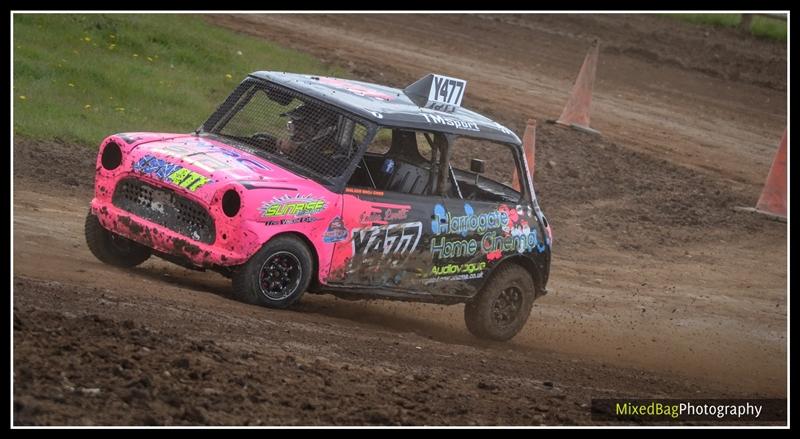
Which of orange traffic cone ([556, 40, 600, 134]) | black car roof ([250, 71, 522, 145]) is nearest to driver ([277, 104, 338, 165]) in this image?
black car roof ([250, 71, 522, 145])

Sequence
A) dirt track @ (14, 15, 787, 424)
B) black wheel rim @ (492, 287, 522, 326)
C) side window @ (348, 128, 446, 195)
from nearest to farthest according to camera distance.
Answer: dirt track @ (14, 15, 787, 424) → side window @ (348, 128, 446, 195) → black wheel rim @ (492, 287, 522, 326)

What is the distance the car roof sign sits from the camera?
10.2 metres

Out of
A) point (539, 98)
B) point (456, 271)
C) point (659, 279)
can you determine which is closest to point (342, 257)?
point (456, 271)

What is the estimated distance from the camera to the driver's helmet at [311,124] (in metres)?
9.48

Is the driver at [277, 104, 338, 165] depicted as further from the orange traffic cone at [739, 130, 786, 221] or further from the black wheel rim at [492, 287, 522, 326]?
the orange traffic cone at [739, 130, 786, 221]

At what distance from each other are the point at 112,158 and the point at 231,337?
2.07 metres

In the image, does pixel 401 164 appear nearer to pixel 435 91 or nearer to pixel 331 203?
pixel 435 91

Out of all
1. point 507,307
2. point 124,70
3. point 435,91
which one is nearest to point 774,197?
point 507,307

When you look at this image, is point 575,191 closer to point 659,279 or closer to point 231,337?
point 659,279

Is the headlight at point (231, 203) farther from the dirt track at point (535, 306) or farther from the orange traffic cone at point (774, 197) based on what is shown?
the orange traffic cone at point (774, 197)

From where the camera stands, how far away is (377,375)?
7.71 m

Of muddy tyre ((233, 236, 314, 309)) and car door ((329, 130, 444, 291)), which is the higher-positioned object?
car door ((329, 130, 444, 291))

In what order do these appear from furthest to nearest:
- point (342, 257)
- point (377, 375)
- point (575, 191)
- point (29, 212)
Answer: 1. point (575, 191)
2. point (29, 212)
3. point (342, 257)
4. point (377, 375)

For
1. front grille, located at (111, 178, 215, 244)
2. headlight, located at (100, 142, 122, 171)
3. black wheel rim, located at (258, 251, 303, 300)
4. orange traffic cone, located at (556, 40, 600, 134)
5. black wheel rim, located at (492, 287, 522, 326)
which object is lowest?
black wheel rim, located at (492, 287, 522, 326)
